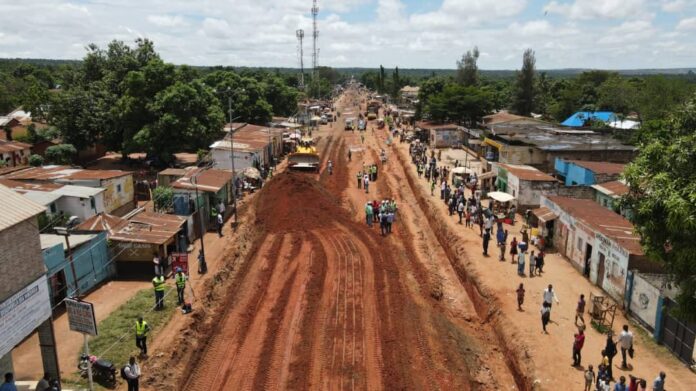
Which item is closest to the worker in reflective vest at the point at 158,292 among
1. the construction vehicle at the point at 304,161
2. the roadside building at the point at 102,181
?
the roadside building at the point at 102,181

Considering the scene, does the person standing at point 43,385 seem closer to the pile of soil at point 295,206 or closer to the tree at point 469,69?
the pile of soil at point 295,206

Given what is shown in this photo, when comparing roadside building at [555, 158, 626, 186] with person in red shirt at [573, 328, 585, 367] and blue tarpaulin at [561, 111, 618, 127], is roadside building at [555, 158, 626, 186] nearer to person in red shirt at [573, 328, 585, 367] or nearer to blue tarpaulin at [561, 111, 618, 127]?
person in red shirt at [573, 328, 585, 367]

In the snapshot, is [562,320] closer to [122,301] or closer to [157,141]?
[122,301]

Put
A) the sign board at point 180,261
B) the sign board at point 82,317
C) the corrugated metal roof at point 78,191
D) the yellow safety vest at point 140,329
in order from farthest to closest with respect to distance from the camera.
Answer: the corrugated metal roof at point 78,191 → the sign board at point 180,261 → the yellow safety vest at point 140,329 → the sign board at point 82,317

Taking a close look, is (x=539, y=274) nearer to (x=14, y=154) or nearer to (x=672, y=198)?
(x=672, y=198)

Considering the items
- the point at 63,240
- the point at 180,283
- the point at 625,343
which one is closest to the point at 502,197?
the point at 625,343

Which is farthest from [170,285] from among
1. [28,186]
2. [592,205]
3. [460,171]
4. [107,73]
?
[107,73]
